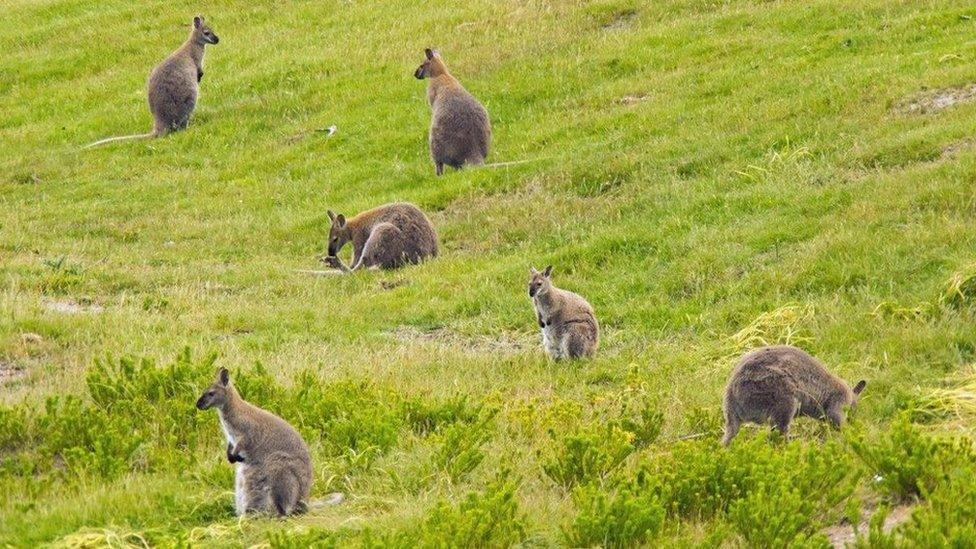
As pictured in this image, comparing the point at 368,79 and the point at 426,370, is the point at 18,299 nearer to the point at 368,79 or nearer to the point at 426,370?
the point at 426,370

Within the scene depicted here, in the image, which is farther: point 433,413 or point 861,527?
point 433,413

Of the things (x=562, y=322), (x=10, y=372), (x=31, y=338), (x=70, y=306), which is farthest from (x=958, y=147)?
(x=10, y=372)

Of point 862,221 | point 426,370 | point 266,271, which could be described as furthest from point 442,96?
point 426,370

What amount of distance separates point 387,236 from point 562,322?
624 centimetres

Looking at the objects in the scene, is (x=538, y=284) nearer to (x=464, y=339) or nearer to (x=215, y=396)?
(x=464, y=339)

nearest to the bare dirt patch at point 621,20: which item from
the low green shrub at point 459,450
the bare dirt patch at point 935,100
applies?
the bare dirt patch at point 935,100

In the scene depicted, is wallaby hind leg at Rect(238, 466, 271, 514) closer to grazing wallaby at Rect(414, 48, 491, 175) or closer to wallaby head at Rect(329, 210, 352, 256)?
wallaby head at Rect(329, 210, 352, 256)

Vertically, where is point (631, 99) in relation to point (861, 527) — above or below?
above

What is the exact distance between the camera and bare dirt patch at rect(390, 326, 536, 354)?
57.8ft

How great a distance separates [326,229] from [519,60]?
8998 millimetres

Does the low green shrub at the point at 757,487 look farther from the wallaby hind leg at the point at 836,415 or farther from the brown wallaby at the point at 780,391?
the wallaby hind leg at the point at 836,415

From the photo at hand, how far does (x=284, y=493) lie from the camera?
10.2m

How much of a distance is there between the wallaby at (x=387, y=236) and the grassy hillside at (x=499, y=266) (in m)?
0.42

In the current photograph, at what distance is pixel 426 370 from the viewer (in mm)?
15719
